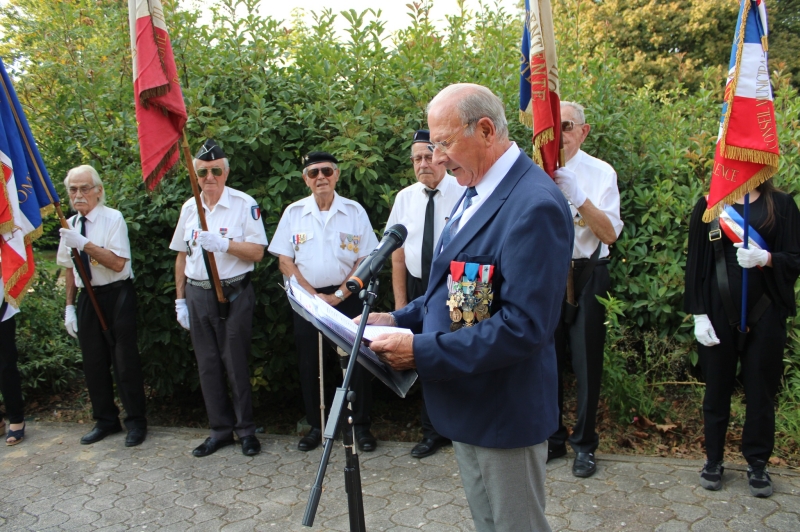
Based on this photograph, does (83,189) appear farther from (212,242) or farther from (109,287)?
(212,242)

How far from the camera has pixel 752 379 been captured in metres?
4.12

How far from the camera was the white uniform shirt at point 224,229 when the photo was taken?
5.25m

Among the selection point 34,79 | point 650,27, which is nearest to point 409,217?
point 34,79

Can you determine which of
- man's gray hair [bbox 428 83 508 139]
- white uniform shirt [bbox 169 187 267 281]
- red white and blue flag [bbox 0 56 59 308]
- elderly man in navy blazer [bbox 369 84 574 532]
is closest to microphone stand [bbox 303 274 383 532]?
elderly man in navy blazer [bbox 369 84 574 532]

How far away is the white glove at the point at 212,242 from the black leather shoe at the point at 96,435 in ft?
6.43

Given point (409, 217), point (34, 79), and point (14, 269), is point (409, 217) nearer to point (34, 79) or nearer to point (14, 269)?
point (14, 269)

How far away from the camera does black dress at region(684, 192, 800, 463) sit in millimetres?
4066

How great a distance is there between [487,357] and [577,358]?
2.58m

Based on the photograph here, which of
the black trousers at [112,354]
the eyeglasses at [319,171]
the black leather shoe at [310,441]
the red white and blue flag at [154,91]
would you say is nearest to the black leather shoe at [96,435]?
the black trousers at [112,354]

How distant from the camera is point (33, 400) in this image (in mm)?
6934

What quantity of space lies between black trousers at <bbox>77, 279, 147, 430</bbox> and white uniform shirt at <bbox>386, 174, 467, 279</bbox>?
242 centimetres

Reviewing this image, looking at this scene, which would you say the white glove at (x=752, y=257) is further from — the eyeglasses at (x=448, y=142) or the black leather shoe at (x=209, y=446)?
the black leather shoe at (x=209, y=446)

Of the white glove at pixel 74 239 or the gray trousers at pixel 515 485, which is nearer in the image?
the gray trousers at pixel 515 485

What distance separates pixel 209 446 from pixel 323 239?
186cm
